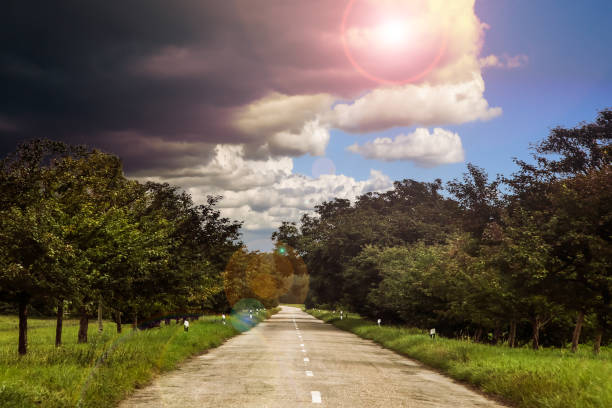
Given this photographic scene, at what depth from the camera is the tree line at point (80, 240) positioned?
14.6m

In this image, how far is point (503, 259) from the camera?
20.9m

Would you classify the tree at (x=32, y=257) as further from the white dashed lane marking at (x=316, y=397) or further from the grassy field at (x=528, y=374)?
the grassy field at (x=528, y=374)

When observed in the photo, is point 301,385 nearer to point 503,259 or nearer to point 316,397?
point 316,397

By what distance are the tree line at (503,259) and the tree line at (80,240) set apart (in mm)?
12277

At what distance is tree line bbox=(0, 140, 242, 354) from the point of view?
48.0ft

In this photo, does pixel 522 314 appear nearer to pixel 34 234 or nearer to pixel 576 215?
pixel 576 215

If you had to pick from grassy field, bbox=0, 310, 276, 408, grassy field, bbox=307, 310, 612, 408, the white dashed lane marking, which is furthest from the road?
grassy field, bbox=307, 310, 612, 408

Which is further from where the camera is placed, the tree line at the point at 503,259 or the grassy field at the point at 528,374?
the tree line at the point at 503,259

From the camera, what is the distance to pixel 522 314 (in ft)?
81.3

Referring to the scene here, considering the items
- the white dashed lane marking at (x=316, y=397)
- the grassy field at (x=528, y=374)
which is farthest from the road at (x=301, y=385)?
the grassy field at (x=528, y=374)

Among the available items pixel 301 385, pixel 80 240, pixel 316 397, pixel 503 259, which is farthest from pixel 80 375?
pixel 503 259

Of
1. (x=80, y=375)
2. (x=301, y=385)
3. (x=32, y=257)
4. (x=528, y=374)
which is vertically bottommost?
(x=301, y=385)

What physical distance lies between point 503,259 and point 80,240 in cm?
1389

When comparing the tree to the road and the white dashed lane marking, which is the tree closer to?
the road
